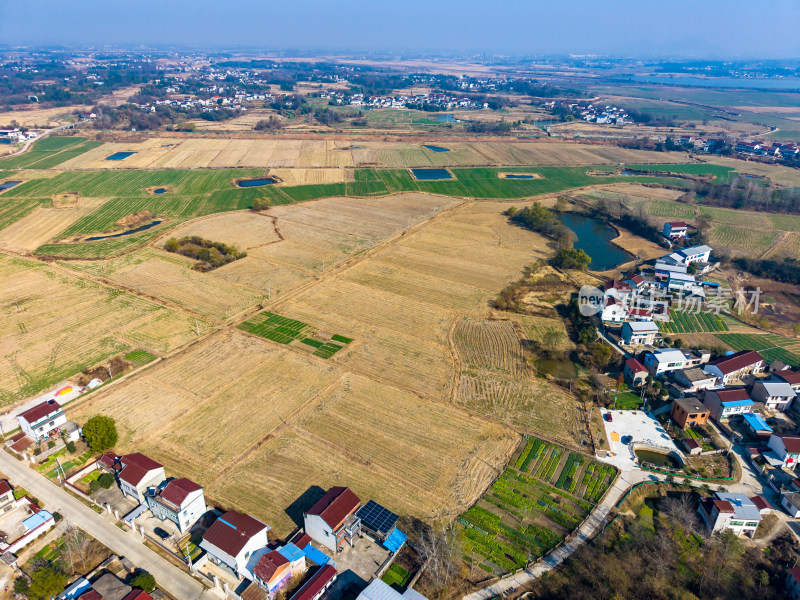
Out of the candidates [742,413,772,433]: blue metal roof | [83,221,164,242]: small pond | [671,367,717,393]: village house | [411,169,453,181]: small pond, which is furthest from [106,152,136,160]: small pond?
[742,413,772,433]: blue metal roof

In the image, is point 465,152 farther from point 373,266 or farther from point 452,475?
point 452,475

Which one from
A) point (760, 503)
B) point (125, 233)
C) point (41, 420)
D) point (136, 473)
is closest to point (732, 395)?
point (760, 503)

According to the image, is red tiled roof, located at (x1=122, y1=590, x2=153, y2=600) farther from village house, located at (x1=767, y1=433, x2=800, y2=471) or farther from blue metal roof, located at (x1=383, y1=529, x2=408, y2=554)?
village house, located at (x1=767, y1=433, x2=800, y2=471)

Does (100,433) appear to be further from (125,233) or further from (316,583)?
(125,233)

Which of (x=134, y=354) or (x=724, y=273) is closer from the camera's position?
(x=134, y=354)

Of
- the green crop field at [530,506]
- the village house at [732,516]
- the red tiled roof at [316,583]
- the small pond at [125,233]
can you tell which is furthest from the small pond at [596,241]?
the small pond at [125,233]

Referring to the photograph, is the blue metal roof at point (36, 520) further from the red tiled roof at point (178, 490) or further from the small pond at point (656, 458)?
the small pond at point (656, 458)

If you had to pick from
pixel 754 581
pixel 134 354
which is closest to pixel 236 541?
pixel 134 354
